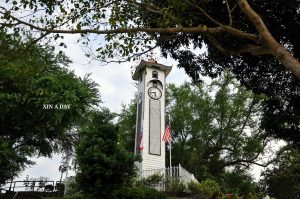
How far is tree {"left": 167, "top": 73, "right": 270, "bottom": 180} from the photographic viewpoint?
33312 millimetres

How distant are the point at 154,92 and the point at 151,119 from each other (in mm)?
2365

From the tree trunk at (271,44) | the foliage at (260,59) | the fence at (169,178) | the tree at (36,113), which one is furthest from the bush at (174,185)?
the tree trunk at (271,44)

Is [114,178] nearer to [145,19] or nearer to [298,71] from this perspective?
[145,19]

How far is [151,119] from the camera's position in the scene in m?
25.8

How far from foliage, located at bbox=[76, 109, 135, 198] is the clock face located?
11234 mm

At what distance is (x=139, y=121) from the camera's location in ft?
87.1

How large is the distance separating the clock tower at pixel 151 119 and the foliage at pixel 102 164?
8266 mm

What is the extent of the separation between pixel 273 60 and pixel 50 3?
6.63 m

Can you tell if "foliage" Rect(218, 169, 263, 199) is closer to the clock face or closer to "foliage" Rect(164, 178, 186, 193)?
the clock face

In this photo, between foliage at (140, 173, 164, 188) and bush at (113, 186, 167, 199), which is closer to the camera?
bush at (113, 186, 167, 199)

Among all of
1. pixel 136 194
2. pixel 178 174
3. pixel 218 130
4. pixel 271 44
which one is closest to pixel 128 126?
pixel 218 130

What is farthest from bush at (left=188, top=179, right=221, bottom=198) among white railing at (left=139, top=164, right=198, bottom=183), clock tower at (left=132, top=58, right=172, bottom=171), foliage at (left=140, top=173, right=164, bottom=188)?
clock tower at (left=132, top=58, right=172, bottom=171)

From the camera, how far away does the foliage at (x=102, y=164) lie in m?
14.5

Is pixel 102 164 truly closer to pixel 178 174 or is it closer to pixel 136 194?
pixel 136 194
